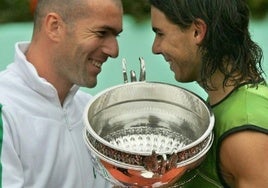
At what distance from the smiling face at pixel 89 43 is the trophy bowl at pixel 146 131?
20cm

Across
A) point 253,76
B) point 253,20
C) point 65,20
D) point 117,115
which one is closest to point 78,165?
point 117,115

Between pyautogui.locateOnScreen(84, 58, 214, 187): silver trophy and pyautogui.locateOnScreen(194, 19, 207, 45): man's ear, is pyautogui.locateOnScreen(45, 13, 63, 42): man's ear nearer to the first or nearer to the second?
pyautogui.locateOnScreen(84, 58, 214, 187): silver trophy

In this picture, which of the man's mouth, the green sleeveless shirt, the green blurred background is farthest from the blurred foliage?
the green sleeveless shirt

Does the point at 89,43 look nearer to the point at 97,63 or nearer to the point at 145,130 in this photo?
the point at 97,63

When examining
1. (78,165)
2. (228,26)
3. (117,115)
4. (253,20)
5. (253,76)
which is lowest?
(253,20)

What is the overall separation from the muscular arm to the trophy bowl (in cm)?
5

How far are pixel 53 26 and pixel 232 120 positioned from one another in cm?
62

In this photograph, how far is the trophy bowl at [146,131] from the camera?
1.46 meters

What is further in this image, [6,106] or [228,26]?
[6,106]

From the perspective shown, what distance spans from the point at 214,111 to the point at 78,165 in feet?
1.58

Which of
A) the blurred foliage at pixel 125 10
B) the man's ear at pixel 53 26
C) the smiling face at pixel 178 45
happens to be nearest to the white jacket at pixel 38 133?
the man's ear at pixel 53 26

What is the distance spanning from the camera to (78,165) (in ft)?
6.21

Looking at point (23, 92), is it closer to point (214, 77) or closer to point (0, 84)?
point (0, 84)

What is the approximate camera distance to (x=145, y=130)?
5.79ft
